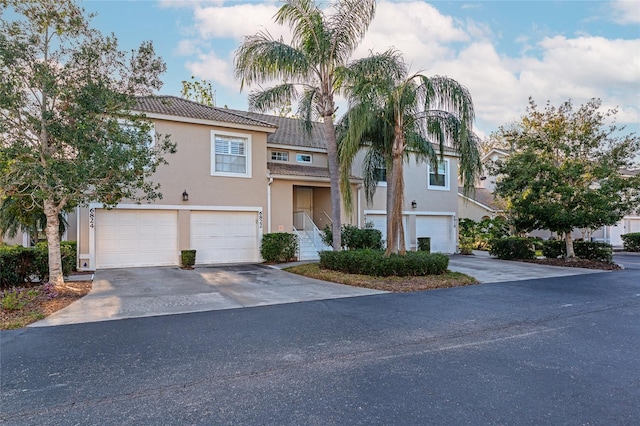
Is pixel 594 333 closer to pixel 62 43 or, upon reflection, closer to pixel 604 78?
pixel 62 43

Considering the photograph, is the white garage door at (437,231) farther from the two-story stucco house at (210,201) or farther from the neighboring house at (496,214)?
the neighboring house at (496,214)

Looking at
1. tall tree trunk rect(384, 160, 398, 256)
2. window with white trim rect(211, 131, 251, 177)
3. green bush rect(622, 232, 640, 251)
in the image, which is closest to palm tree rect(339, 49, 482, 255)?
tall tree trunk rect(384, 160, 398, 256)

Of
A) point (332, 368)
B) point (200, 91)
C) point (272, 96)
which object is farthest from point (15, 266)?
point (200, 91)

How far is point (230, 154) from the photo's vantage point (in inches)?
613

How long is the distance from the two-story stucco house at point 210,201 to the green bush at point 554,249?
8.63 m

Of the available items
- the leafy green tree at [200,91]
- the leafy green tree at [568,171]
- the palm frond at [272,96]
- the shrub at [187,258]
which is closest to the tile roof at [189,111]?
the palm frond at [272,96]

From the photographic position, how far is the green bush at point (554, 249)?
17625 mm

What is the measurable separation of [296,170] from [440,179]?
8.80m

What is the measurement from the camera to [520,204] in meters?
16.4

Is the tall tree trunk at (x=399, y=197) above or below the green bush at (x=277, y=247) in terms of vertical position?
above

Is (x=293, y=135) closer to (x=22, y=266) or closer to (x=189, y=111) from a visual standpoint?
(x=189, y=111)

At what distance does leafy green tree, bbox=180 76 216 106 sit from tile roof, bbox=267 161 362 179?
16567mm

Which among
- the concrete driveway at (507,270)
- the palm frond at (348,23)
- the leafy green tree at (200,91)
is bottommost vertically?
the concrete driveway at (507,270)

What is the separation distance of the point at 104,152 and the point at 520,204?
50.8ft
